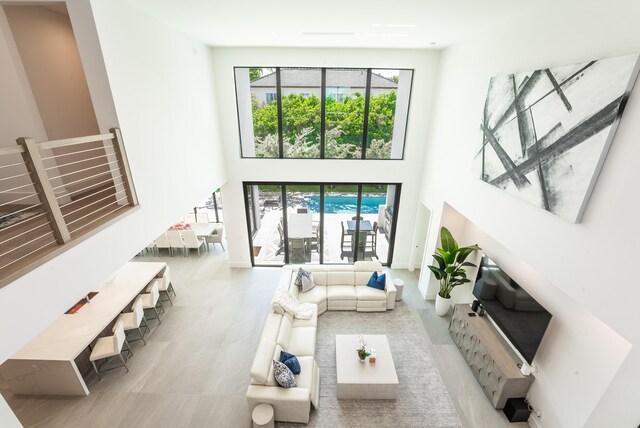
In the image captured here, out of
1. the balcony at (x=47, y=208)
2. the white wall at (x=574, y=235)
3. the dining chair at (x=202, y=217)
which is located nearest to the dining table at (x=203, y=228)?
the dining chair at (x=202, y=217)

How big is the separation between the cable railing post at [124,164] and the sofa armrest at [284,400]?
10.3ft

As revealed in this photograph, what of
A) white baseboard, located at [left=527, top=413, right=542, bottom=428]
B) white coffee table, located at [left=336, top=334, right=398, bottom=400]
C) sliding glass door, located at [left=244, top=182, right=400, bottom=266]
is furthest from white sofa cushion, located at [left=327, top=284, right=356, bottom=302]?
white baseboard, located at [left=527, top=413, right=542, bottom=428]

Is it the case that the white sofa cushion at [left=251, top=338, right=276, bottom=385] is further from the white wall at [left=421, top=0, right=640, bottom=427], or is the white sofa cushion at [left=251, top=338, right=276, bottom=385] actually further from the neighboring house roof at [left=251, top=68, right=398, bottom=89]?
the neighboring house roof at [left=251, top=68, right=398, bottom=89]

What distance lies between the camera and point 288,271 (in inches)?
265

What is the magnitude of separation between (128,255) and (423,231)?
22.1ft

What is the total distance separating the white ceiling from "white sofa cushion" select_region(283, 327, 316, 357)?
17.1 ft

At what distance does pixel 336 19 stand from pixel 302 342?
5325mm

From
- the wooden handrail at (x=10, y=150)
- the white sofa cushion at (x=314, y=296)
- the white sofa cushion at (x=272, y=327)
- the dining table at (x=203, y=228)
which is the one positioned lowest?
the white sofa cushion at (x=314, y=296)

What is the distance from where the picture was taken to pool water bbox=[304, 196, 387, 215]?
7.71 metres

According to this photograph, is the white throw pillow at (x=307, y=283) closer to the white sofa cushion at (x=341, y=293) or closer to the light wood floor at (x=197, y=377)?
the white sofa cushion at (x=341, y=293)

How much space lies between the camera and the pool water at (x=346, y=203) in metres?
7.71

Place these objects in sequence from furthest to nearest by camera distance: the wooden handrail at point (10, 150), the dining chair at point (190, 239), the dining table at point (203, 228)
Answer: the dining table at point (203, 228) → the dining chair at point (190, 239) → the wooden handrail at point (10, 150)

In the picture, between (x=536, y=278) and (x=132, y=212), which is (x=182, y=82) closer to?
(x=132, y=212)

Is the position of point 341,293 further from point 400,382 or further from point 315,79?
point 315,79
